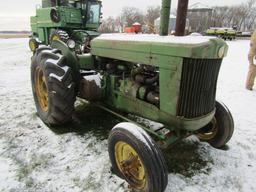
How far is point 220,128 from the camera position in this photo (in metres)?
3.00

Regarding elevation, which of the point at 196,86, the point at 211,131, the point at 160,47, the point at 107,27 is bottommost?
the point at 211,131

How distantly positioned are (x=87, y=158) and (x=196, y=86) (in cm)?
155

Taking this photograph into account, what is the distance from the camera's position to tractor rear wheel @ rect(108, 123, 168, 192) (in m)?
1.99

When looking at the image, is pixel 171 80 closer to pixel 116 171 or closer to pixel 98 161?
pixel 116 171

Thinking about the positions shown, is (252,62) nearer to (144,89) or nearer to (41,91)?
(144,89)

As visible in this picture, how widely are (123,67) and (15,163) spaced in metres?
1.72

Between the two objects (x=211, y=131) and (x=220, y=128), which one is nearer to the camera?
(x=220, y=128)

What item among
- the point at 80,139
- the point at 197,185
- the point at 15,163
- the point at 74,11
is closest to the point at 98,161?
the point at 80,139

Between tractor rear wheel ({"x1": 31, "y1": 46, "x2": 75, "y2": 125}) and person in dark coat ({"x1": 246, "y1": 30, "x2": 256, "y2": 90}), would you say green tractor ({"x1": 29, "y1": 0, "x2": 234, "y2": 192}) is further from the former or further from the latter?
person in dark coat ({"x1": 246, "y1": 30, "x2": 256, "y2": 90})

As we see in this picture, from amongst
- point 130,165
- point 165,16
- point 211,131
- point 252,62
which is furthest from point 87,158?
point 252,62

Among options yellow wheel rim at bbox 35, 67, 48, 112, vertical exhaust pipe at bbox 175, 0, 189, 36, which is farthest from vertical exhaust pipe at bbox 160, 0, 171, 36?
yellow wheel rim at bbox 35, 67, 48, 112

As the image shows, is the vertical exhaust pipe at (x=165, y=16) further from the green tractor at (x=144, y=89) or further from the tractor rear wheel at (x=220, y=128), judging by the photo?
the tractor rear wheel at (x=220, y=128)

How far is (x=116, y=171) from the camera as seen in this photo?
244 centimetres

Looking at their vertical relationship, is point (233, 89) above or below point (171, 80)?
below
